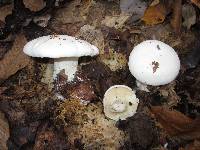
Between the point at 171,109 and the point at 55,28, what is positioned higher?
the point at 55,28

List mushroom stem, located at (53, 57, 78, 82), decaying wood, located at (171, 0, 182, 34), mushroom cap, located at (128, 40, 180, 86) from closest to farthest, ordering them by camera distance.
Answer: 1. mushroom cap, located at (128, 40, 180, 86)
2. mushroom stem, located at (53, 57, 78, 82)
3. decaying wood, located at (171, 0, 182, 34)

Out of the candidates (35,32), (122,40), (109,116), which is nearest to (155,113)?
(109,116)

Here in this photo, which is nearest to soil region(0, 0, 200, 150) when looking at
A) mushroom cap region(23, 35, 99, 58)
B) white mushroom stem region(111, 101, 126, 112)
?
white mushroom stem region(111, 101, 126, 112)

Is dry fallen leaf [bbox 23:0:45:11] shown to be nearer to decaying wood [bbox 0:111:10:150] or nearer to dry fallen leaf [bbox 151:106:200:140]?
decaying wood [bbox 0:111:10:150]

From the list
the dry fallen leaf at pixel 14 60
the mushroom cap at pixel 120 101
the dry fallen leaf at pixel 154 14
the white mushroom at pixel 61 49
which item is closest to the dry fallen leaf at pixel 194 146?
the mushroom cap at pixel 120 101

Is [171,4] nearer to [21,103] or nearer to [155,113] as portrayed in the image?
[155,113]

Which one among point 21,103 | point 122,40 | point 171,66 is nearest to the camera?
point 171,66

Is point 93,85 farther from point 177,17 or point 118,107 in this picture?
point 177,17

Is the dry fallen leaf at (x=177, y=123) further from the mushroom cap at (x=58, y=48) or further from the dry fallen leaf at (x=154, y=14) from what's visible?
the dry fallen leaf at (x=154, y=14)
